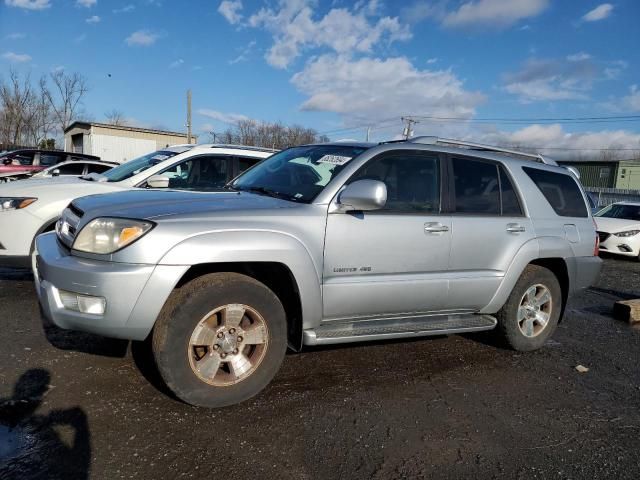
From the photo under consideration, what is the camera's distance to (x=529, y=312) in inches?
181

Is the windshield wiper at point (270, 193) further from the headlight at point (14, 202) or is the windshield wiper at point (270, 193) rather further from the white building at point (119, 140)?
the white building at point (119, 140)

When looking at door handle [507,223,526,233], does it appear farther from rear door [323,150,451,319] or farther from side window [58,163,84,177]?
side window [58,163,84,177]

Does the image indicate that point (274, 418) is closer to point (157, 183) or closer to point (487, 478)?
point (487, 478)

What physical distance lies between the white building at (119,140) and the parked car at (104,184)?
98.2 feet

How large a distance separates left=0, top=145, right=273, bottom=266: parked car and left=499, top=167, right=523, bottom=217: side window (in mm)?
2576

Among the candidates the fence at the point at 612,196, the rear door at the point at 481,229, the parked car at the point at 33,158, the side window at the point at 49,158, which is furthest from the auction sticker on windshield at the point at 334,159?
the fence at the point at 612,196

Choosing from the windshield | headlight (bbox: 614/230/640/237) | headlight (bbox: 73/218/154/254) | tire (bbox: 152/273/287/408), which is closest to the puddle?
tire (bbox: 152/273/287/408)

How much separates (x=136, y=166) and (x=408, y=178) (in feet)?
14.3

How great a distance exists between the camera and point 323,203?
3422 mm

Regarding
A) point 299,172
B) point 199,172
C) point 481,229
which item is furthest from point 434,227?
point 199,172

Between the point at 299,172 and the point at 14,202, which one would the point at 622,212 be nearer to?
the point at 299,172

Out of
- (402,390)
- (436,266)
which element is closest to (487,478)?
(402,390)

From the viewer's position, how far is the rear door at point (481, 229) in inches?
158

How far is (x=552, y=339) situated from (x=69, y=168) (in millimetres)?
12426
